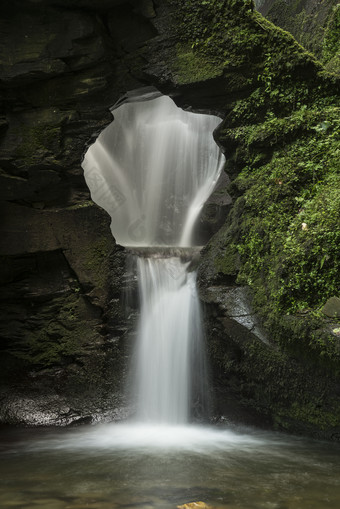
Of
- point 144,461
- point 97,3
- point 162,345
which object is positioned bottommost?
point 144,461

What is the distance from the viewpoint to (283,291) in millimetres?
5973

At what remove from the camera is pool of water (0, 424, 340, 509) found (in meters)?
3.51

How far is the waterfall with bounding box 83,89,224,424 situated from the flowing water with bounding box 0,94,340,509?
25 millimetres

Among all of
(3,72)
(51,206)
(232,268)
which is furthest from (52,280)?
(3,72)

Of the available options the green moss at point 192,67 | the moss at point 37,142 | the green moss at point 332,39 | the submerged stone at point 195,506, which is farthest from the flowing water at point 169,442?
the green moss at point 332,39

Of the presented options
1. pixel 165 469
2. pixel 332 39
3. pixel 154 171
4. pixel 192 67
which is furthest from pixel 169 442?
pixel 154 171

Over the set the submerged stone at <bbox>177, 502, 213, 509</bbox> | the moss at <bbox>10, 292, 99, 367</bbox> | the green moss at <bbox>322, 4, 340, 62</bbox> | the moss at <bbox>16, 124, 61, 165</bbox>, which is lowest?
the submerged stone at <bbox>177, 502, 213, 509</bbox>

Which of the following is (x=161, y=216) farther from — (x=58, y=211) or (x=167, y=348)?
(x=167, y=348)

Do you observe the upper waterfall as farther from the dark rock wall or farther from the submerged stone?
the submerged stone

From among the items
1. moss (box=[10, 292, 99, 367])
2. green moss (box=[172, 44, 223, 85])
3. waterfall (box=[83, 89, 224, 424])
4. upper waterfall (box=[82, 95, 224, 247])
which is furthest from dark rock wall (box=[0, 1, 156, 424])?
upper waterfall (box=[82, 95, 224, 247])

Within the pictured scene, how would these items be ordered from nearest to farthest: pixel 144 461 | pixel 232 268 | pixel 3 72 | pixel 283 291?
pixel 144 461 → pixel 283 291 → pixel 232 268 → pixel 3 72

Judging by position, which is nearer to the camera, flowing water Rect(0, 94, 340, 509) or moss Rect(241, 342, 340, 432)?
flowing water Rect(0, 94, 340, 509)

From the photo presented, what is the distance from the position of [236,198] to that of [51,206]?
3.41 m

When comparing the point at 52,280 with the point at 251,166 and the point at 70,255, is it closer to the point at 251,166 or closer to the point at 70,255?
the point at 70,255
